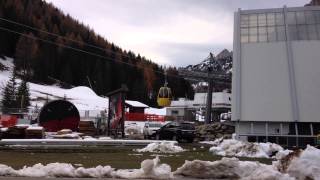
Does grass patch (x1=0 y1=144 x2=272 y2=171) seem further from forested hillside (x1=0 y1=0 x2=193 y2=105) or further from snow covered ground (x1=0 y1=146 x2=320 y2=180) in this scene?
forested hillside (x1=0 y1=0 x2=193 y2=105)

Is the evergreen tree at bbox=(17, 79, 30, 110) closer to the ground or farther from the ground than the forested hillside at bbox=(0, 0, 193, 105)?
closer to the ground

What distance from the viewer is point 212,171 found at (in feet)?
40.8

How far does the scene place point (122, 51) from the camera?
180500 mm

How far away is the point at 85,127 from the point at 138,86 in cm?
11872

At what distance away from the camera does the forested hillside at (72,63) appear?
550ft

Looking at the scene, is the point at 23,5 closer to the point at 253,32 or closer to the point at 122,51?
the point at 122,51

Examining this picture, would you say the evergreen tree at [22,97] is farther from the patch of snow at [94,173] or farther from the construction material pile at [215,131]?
the patch of snow at [94,173]

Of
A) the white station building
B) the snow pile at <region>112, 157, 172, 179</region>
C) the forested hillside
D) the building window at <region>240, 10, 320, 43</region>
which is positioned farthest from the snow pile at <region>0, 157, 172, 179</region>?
the forested hillside

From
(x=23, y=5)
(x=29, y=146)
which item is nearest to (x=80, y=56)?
(x=23, y=5)

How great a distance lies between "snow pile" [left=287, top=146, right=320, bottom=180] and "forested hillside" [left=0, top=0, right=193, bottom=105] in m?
151

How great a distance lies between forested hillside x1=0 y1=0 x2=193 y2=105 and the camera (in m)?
168

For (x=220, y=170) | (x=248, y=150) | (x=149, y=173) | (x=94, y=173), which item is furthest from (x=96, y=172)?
(x=248, y=150)

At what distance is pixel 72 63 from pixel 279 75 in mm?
143086

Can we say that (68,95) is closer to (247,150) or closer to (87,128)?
(87,128)
